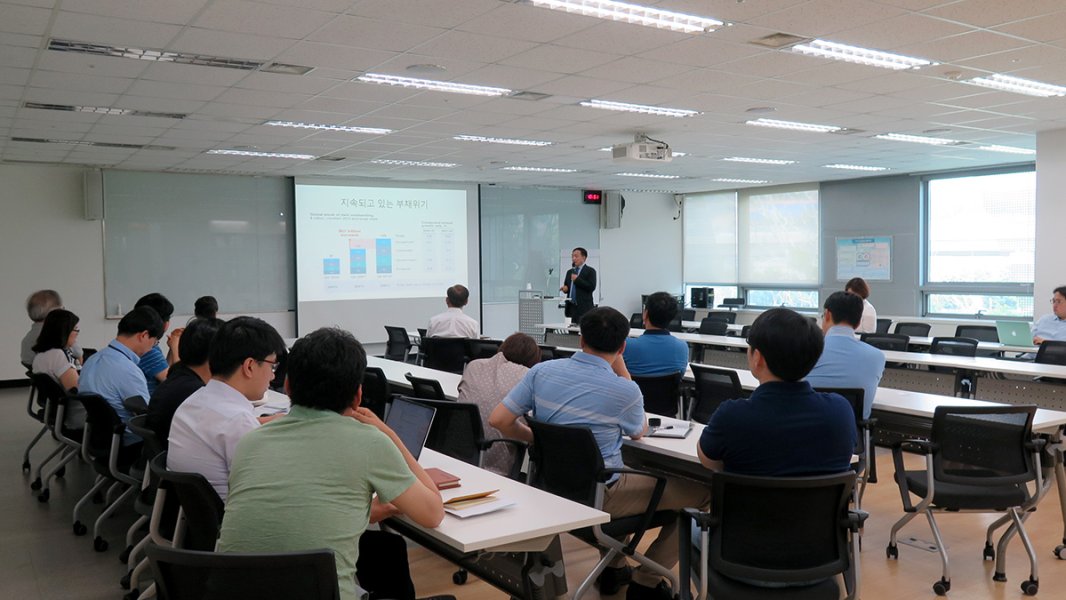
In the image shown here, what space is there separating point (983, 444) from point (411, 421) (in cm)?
259

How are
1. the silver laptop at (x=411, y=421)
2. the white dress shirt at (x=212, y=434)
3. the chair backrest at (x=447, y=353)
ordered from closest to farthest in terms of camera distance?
1. the white dress shirt at (x=212, y=434)
2. the silver laptop at (x=411, y=421)
3. the chair backrest at (x=447, y=353)

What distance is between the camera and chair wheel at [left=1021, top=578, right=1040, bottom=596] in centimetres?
376

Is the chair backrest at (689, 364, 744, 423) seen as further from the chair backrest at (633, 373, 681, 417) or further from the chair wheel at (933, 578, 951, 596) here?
the chair wheel at (933, 578, 951, 596)

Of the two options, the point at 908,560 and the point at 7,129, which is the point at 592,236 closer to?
the point at 7,129

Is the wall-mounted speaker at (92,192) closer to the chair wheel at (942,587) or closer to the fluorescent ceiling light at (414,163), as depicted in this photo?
the fluorescent ceiling light at (414,163)

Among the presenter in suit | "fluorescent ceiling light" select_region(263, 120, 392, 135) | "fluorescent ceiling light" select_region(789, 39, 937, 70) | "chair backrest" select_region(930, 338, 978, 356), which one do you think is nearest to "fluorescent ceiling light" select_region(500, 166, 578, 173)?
the presenter in suit

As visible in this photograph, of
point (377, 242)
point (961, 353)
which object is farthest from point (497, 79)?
point (377, 242)

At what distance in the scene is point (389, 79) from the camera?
6.38m

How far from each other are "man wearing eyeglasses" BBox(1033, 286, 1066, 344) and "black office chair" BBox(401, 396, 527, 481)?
6.13m

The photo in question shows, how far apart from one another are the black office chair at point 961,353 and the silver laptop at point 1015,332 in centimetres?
39

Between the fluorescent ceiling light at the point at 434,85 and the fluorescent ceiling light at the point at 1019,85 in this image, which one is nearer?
the fluorescent ceiling light at the point at 434,85

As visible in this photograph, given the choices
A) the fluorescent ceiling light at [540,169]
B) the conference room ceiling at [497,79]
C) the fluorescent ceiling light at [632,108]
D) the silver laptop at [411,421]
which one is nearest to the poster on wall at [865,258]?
Result: the conference room ceiling at [497,79]

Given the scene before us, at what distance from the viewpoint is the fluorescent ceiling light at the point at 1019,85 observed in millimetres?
6641

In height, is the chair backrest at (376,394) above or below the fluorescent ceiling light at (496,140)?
below
